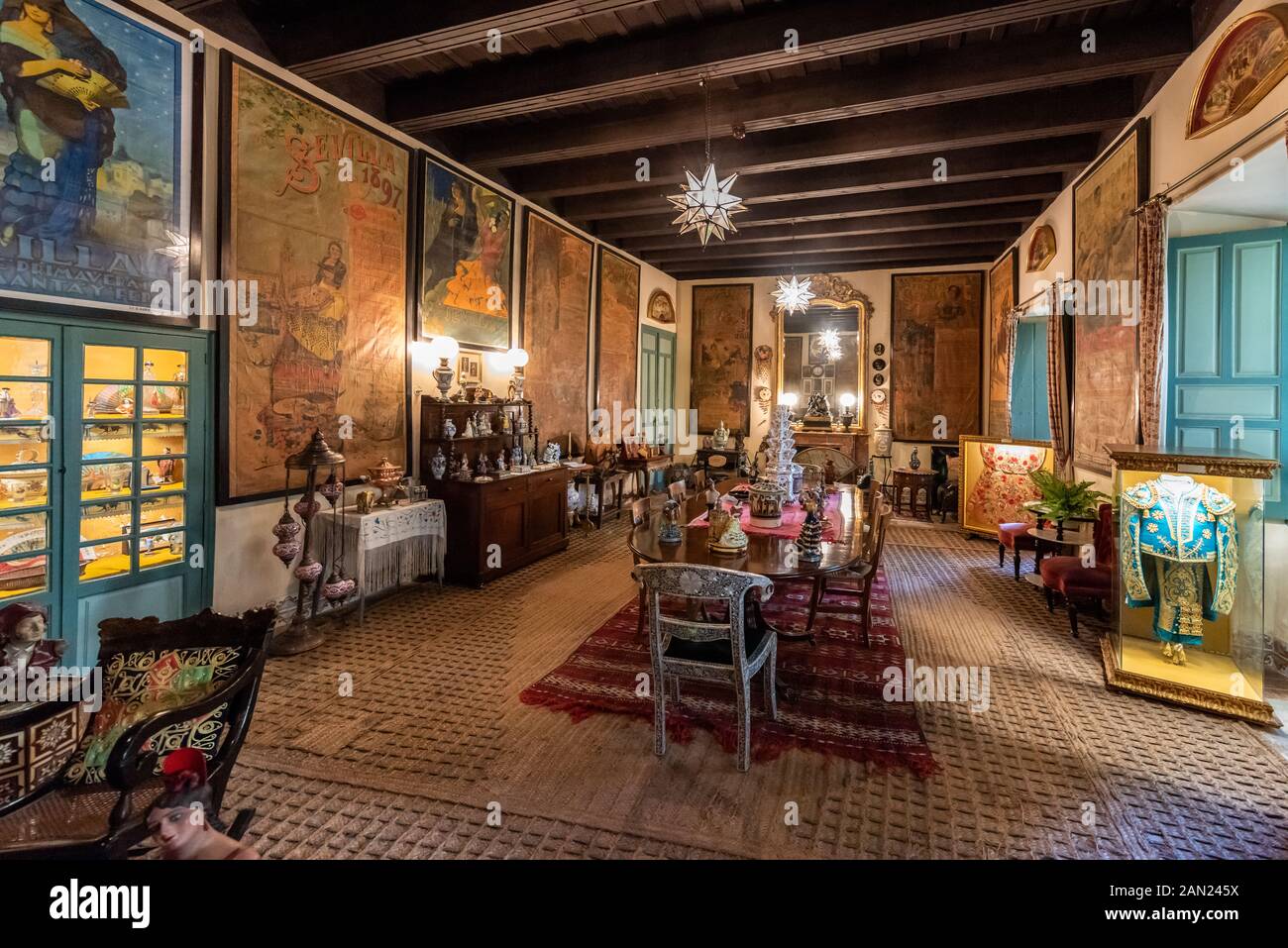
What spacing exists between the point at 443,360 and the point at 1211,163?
5.72 m

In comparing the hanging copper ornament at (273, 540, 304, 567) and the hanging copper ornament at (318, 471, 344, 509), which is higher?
the hanging copper ornament at (318, 471, 344, 509)

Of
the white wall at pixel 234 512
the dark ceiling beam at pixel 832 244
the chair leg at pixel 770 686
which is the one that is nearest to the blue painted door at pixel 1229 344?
the chair leg at pixel 770 686

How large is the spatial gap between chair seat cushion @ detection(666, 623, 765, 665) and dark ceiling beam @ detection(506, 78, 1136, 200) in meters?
4.78

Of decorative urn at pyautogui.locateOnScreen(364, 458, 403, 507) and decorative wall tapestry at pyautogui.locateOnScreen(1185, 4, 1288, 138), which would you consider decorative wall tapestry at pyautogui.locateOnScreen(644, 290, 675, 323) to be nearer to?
decorative urn at pyautogui.locateOnScreen(364, 458, 403, 507)

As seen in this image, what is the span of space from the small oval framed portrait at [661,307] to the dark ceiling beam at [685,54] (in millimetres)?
5838

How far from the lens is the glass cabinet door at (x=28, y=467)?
3094 millimetres

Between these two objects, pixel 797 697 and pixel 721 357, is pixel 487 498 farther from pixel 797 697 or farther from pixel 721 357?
pixel 721 357

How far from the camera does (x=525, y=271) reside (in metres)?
7.12

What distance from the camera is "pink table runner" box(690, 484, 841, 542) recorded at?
4.00m

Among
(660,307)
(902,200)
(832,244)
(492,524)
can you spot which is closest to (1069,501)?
(902,200)

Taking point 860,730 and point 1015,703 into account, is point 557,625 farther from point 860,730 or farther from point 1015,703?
point 1015,703

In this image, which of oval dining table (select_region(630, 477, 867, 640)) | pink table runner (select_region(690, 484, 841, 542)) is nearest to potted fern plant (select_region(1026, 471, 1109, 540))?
pink table runner (select_region(690, 484, 841, 542))

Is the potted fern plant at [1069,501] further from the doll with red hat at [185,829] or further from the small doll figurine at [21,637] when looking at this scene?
the small doll figurine at [21,637]

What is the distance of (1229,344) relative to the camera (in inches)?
157
